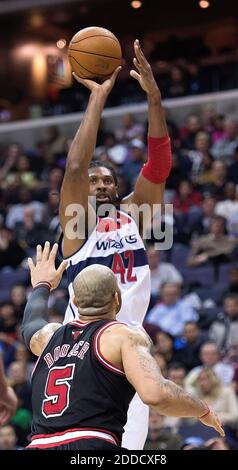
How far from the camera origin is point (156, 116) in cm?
695

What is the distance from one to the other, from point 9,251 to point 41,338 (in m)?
11.6

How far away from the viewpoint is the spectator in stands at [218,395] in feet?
37.0

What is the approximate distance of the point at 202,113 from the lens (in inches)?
816

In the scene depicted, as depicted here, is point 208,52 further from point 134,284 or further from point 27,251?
point 134,284

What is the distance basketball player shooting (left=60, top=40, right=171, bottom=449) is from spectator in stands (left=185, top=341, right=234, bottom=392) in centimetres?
531

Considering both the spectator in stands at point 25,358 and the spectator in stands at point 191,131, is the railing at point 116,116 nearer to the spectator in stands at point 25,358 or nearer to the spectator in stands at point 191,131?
the spectator in stands at point 191,131

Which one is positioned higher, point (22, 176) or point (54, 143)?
point (54, 143)

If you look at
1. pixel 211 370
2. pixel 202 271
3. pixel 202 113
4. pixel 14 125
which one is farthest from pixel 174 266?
pixel 14 125

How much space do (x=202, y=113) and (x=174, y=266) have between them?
19.4 feet

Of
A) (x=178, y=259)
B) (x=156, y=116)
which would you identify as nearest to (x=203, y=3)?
(x=178, y=259)

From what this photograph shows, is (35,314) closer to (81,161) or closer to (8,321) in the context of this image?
(81,161)

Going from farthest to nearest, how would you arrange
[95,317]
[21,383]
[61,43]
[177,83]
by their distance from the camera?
[61,43]
[177,83]
[21,383]
[95,317]

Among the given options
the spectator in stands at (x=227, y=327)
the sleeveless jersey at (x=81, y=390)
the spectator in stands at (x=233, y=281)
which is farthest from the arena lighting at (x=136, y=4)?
the sleeveless jersey at (x=81, y=390)

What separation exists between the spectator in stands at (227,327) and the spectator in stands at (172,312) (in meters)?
0.57
